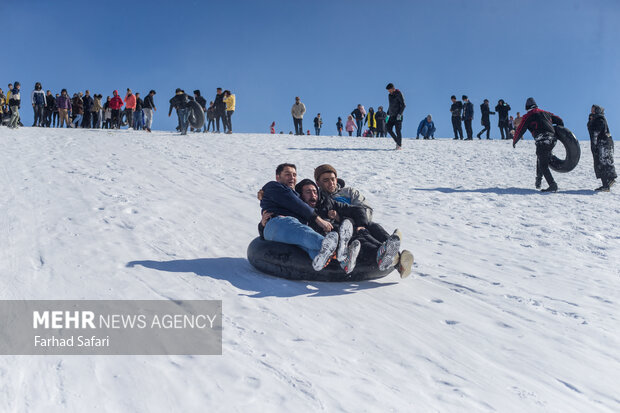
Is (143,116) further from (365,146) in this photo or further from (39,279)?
(39,279)

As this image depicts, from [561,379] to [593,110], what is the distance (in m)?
8.74

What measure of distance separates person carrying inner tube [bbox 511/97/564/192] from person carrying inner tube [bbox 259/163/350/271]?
6.61 m

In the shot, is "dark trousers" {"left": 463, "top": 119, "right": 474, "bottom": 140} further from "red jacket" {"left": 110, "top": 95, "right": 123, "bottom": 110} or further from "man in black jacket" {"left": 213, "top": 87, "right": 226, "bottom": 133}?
"red jacket" {"left": 110, "top": 95, "right": 123, "bottom": 110}

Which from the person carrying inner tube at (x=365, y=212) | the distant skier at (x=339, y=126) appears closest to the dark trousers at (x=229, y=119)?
the distant skier at (x=339, y=126)

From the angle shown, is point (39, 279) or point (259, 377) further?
point (39, 279)

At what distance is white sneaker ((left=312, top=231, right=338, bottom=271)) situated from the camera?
3.84 m

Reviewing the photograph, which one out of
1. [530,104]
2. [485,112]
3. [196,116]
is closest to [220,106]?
[196,116]

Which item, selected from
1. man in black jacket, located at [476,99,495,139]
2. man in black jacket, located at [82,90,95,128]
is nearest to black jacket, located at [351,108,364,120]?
man in black jacket, located at [476,99,495,139]

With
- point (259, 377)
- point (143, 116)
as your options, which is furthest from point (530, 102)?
point (143, 116)

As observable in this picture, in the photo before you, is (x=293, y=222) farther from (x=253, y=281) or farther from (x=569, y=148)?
(x=569, y=148)

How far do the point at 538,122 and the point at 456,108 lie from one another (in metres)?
9.39

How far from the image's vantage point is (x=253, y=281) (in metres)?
4.16

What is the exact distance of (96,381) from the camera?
244 cm

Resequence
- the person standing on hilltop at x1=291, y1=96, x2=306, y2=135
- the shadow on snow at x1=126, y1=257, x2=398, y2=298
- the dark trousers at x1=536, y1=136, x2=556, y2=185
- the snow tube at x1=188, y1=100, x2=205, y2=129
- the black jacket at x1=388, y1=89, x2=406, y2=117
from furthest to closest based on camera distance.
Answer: the person standing on hilltop at x1=291, y1=96, x2=306, y2=135 → the snow tube at x1=188, y1=100, x2=205, y2=129 → the black jacket at x1=388, y1=89, x2=406, y2=117 → the dark trousers at x1=536, y1=136, x2=556, y2=185 → the shadow on snow at x1=126, y1=257, x2=398, y2=298
